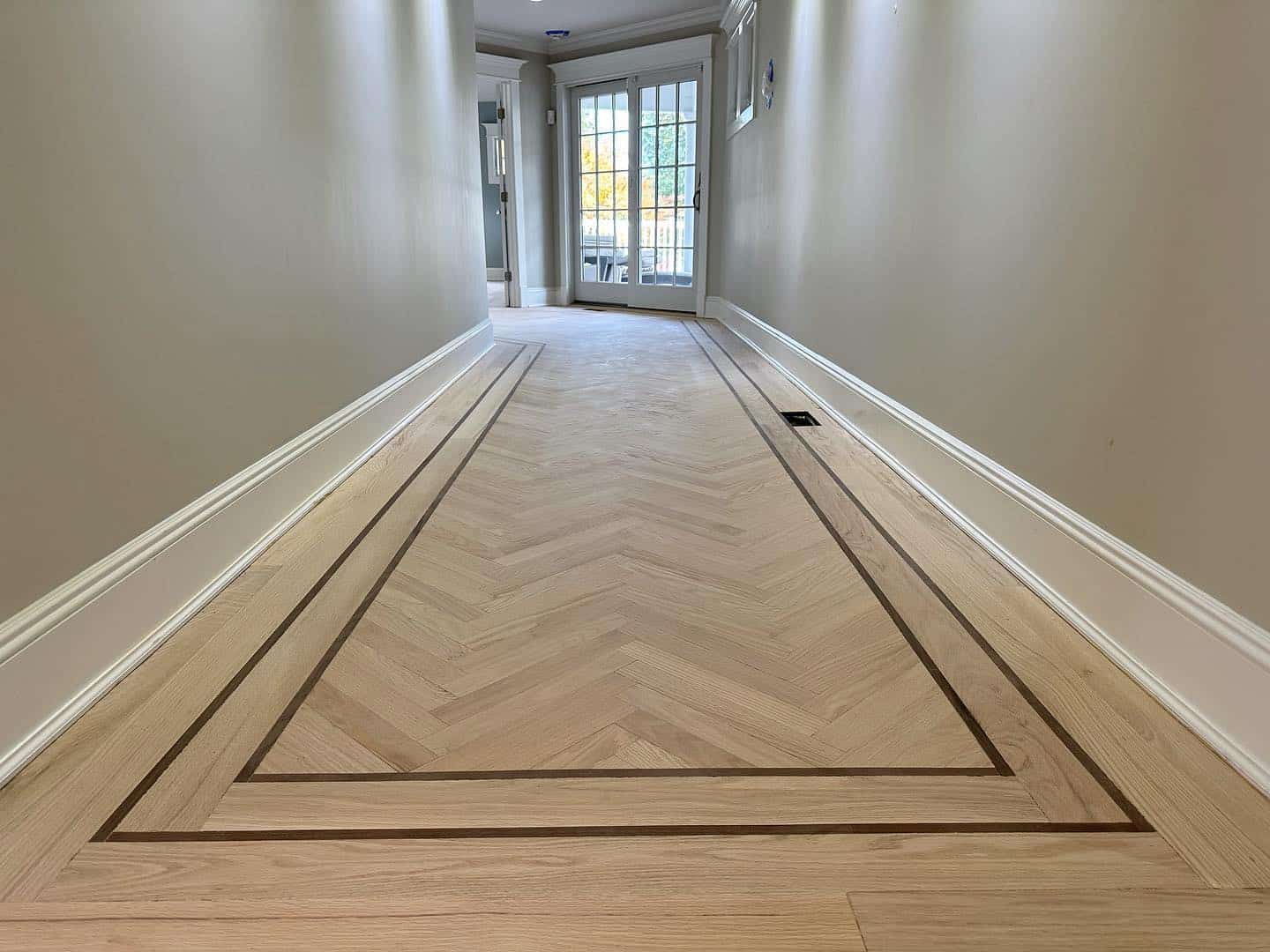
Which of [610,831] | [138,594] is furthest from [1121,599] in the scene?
[138,594]

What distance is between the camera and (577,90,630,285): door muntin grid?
27.3ft

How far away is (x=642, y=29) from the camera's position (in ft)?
25.6

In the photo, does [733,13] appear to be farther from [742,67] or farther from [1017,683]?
[1017,683]

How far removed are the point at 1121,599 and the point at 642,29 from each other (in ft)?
25.0

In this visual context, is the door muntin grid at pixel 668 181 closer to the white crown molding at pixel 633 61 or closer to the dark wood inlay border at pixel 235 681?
the white crown molding at pixel 633 61

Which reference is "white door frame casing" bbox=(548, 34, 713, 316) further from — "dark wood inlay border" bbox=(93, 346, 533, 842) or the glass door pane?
"dark wood inlay border" bbox=(93, 346, 533, 842)

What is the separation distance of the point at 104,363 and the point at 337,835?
0.96m

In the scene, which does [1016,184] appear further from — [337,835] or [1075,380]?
[337,835]

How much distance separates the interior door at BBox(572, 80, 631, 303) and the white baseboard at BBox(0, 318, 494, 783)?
6.32m

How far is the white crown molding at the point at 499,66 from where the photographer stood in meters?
7.96

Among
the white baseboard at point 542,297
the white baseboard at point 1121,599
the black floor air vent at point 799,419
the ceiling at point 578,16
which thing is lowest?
the white baseboard at point 542,297

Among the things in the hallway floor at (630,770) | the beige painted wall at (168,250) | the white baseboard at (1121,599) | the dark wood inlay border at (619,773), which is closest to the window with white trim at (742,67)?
the beige painted wall at (168,250)

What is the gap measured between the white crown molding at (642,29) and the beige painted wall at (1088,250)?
179 inches

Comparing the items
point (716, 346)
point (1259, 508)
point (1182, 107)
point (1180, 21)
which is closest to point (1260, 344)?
point (1259, 508)
